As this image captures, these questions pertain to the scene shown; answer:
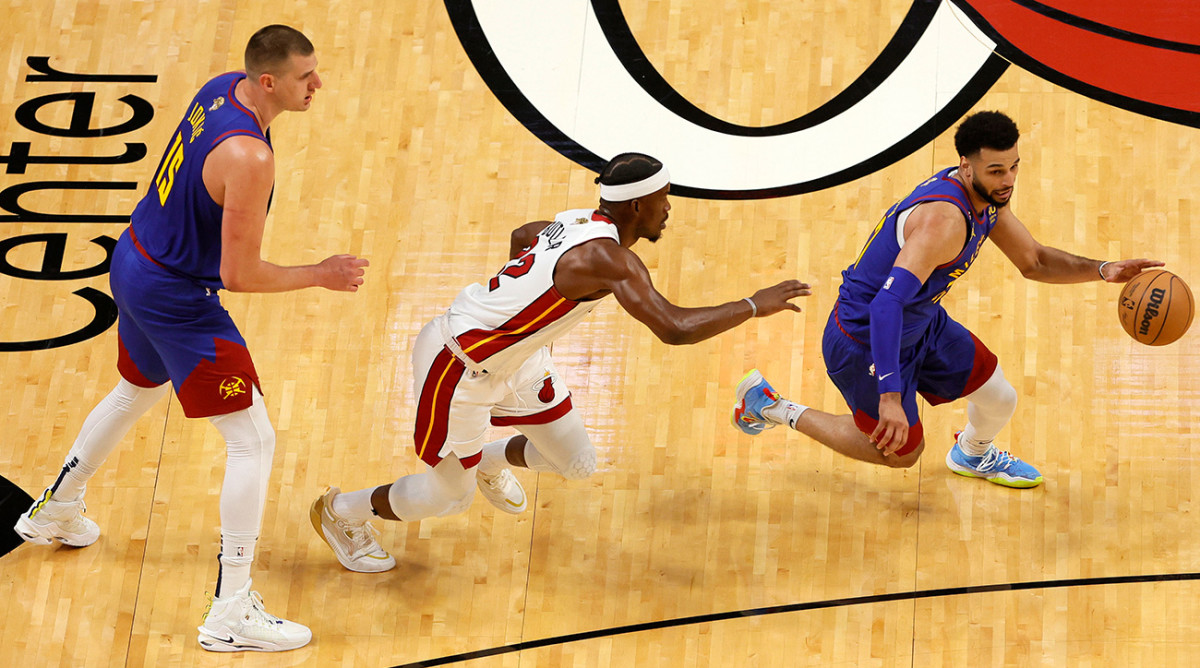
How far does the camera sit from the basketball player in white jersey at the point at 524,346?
3889 mm

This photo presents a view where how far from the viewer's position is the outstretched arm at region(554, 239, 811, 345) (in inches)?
152

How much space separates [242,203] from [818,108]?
10.4 ft

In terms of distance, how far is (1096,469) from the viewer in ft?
16.4

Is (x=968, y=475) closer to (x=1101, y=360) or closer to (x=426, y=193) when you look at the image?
(x=1101, y=360)

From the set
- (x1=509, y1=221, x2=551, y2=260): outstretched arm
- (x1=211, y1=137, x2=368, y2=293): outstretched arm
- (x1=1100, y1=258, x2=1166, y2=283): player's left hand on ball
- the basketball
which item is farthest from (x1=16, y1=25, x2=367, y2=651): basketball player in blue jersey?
the basketball

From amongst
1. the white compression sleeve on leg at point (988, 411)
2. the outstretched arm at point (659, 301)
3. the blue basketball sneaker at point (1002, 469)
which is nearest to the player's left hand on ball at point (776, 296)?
the outstretched arm at point (659, 301)

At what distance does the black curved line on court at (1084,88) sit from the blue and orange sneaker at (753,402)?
2347mm

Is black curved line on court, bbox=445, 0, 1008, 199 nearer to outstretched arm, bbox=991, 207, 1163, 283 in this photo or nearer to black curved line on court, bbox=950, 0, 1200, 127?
black curved line on court, bbox=950, 0, 1200, 127

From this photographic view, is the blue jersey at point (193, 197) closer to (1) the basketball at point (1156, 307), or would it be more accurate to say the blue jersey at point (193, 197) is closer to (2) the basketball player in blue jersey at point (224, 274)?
(2) the basketball player in blue jersey at point (224, 274)

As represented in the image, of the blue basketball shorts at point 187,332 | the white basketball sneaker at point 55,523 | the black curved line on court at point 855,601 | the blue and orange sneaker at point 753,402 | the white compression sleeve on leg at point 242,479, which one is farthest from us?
the blue and orange sneaker at point 753,402

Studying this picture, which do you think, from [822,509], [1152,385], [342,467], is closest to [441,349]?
[342,467]

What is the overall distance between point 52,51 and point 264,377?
2.37m

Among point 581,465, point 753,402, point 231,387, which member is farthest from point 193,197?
point 753,402

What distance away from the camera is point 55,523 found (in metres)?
4.76
